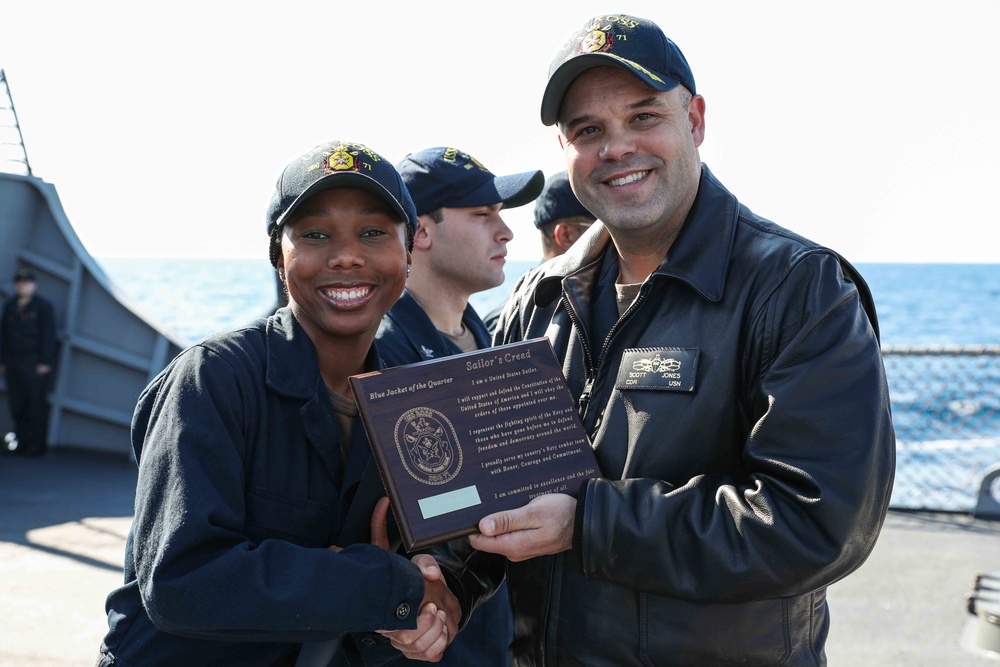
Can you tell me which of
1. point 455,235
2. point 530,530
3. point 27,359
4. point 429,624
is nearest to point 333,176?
point 530,530

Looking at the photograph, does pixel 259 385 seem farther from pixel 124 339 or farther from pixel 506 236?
pixel 124 339

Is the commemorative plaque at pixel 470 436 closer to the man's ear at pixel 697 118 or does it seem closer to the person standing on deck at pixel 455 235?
Answer: the man's ear at pixel 697 118

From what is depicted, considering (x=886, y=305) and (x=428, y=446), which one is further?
(x=886, y=305)

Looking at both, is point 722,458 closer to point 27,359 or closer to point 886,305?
point 27,359

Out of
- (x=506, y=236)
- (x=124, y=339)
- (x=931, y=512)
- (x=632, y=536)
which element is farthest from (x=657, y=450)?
(x=124, y=339)

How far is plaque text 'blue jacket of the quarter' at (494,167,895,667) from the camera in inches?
83.0

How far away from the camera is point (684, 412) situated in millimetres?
2311

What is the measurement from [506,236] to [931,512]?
6798 millimetres

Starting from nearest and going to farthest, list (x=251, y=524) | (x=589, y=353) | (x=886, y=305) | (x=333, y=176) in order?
1. (x=251, y=524)
2. (x=333, y=176)
3. (x=589, y=353)
4. (x=886, y=305)

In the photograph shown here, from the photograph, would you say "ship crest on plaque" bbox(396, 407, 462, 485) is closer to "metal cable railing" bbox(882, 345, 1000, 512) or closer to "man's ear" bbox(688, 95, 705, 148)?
"man's ear" bbox(688, 95, 705, 148)

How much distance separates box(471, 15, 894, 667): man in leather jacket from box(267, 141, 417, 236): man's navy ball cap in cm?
51

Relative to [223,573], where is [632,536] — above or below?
above

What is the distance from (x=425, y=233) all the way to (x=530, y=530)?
2.30 m

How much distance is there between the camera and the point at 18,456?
11.2m
